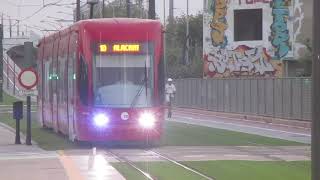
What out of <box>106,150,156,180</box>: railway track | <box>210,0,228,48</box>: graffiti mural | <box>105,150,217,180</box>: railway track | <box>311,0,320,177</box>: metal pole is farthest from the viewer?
<box>210,0,228,48</box>: graffiti mural

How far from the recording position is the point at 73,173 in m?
14.1

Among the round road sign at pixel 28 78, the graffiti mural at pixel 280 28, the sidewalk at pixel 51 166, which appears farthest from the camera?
the graffiti mural at pixel 280 28

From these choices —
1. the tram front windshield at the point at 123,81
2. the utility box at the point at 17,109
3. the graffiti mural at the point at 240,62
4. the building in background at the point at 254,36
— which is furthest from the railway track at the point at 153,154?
the graffiti mural at the point at 240,62

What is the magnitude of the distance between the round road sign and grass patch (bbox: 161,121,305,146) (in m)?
4.19

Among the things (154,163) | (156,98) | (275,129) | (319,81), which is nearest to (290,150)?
(156,98)

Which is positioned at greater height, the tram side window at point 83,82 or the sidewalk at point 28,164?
the tram side window at point 83,82

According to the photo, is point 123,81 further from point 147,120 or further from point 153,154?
point 153,154

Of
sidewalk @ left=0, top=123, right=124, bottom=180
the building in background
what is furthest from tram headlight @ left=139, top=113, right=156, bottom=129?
the building in background

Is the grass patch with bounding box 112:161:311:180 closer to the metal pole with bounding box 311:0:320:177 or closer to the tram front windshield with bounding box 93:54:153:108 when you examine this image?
the tram front windshield with bounding box 93:54:153:108

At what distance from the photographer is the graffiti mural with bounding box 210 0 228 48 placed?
58531 millimetres

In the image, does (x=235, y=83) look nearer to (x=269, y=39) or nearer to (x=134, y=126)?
(x=269, y=39)

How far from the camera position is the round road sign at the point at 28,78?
22242 mm

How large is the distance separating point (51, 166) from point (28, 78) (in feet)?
23.8

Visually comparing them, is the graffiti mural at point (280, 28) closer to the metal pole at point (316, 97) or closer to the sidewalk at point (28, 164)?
the sidewalk at point (28, 164)
